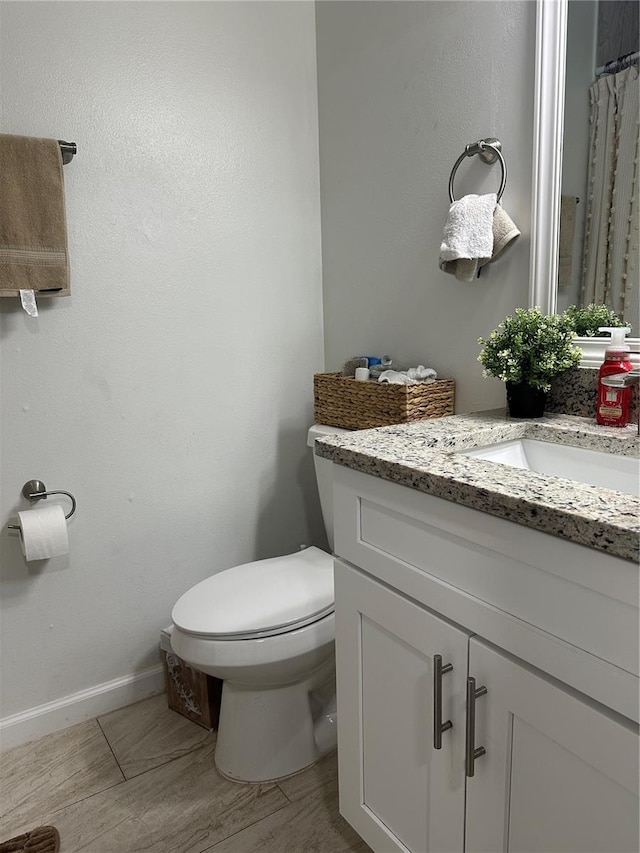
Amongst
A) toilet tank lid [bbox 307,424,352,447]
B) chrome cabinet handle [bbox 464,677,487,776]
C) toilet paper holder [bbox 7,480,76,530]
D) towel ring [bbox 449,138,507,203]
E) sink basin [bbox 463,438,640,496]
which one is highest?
towel ring [bbox 449,138,507,203]

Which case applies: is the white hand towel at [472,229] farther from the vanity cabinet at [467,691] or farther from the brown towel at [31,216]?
the brown towel at [31,216]

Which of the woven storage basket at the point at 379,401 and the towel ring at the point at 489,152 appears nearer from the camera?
the towel ring at the point at 489,152

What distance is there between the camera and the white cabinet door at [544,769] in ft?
2.35

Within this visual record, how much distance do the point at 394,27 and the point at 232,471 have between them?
1.29m

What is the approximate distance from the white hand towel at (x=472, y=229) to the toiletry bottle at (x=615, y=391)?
34 cm

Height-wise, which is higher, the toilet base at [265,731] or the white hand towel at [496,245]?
the white hand towel at [496,245]

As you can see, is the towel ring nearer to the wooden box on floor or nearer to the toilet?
the toilet

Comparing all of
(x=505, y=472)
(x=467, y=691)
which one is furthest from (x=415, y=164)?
(x=467, y=691)

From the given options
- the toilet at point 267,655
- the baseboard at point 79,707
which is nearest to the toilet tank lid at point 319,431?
the toilet at point 267,655

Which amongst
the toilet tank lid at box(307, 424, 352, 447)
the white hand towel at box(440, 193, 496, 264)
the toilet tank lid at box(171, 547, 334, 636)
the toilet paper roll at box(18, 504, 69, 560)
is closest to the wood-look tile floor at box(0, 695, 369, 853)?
the toilet tank lid at box(171, 547, 334, 636)

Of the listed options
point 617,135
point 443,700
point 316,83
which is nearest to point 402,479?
point 443,700

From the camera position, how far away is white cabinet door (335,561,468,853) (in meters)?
0.95

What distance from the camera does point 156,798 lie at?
1.46 metres

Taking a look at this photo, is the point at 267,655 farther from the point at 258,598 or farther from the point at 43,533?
the point at 43,533
